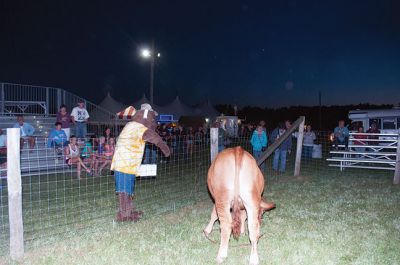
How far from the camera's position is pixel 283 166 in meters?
12.9

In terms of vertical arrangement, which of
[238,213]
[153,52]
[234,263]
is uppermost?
[153,52]

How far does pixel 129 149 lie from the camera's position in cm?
657

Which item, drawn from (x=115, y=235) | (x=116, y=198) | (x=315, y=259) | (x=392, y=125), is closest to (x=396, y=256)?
(x=315, y=259)

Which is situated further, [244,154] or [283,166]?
[283,166]

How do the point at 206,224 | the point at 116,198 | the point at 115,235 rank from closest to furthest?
the point at 115,235, the point at 206,224, the point at 116,198

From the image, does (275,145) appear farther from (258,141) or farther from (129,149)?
(129,149)

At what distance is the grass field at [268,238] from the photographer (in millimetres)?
4941

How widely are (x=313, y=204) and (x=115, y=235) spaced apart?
4.29 m

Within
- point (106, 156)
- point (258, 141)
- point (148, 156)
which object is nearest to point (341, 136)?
point (258, 141)

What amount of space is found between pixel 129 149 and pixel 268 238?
9.01ft

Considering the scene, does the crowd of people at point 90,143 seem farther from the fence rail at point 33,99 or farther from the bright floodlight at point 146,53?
the bright floodlight at point 146,53

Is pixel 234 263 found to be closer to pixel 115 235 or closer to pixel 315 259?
pixel 315 259

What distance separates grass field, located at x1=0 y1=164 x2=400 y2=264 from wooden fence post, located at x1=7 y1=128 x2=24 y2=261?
0.19 metres

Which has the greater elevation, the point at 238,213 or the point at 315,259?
the point at 238,213
